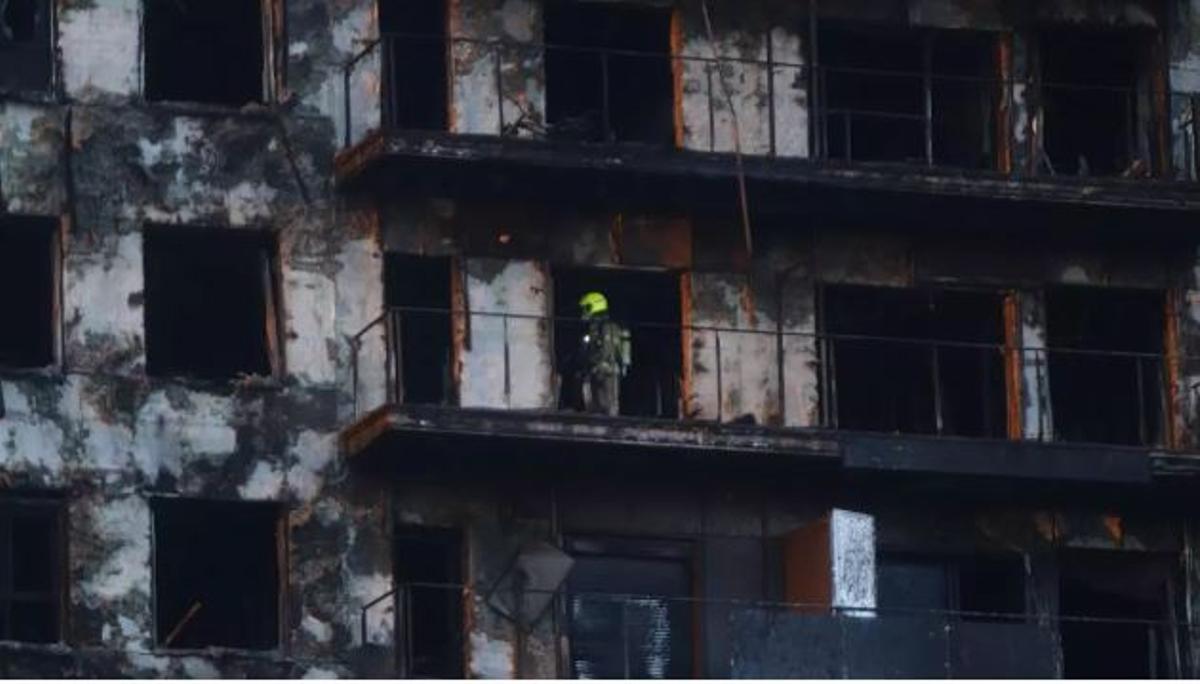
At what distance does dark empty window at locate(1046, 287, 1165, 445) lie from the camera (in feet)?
277

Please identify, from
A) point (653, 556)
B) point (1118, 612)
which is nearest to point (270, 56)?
point (653, 556)

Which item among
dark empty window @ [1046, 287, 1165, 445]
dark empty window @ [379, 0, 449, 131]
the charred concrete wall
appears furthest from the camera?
dark empty window @ [1046, 287, 1165, 445]

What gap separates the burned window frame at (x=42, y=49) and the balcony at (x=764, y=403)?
4059mm

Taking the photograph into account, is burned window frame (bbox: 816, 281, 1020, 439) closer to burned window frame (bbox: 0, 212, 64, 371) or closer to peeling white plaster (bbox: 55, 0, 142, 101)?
peeling white plaster (bbox: 55, 0, 142, 101)

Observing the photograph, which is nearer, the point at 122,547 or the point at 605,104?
the point at 122,547

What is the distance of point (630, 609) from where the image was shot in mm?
82062

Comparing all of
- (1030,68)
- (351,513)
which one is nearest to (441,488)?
(351,513)

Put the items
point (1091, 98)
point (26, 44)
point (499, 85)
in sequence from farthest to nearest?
point (1091, 98)
point (499, 85)
point (26, 44)

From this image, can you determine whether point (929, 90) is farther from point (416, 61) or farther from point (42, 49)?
point (42, 49)

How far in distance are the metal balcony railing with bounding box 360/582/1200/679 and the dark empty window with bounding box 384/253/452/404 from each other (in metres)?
2.11

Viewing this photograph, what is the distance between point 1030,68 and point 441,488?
8.11 metres

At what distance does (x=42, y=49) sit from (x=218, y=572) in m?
5.60

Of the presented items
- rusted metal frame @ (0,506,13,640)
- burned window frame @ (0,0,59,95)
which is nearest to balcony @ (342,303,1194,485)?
rusted metal frame @ (0,506,13,640)

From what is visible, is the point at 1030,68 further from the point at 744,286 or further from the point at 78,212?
the point at 78,212
